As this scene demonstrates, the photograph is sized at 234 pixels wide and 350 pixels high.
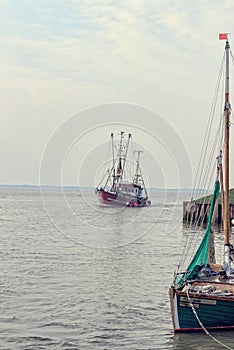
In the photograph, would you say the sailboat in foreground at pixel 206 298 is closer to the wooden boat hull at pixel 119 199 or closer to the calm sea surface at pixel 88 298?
the calm sea surface at pixel 88 298

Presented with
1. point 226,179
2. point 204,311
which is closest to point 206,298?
point 204,311

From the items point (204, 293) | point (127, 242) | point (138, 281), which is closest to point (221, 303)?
point (204, 293)

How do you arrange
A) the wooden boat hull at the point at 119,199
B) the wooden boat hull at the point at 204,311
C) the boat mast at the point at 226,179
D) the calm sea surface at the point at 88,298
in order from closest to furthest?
1. the wooden boat hull at the point at 204,311
2. the calm sea surface at the point at 88,298
3. the boat mast at the point at 226,179
4. the wooden boat hull at the point at 119,199

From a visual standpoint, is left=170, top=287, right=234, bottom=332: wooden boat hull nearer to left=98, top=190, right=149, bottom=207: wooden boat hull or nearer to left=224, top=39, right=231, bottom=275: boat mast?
left=224, top=39, right=231, bottom=275: boat mast

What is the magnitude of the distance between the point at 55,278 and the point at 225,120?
16.0 m

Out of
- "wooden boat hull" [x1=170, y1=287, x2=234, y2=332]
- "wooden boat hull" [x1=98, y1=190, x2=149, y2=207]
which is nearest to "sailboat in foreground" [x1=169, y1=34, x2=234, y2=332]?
"wooden boat hull" [x1=170, y1=287, x2=234, y2=332]

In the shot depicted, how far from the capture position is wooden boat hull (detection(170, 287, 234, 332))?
2222cm

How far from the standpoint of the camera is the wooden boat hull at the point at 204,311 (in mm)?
22219

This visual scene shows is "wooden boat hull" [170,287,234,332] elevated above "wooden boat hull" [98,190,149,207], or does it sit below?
below

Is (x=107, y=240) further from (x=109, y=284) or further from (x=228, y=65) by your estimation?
(x=228, y=65)

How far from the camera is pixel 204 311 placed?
2250 cm

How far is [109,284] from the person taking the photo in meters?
34.6

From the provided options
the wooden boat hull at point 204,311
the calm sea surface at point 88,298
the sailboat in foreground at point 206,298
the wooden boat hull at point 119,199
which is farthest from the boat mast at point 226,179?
the wooden boat hull at point 119,199

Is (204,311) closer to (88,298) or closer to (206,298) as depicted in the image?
(206,298)
